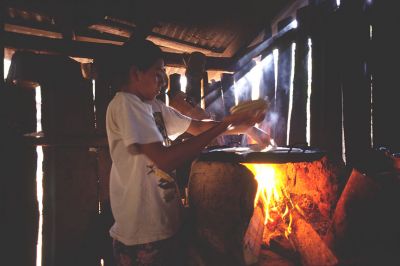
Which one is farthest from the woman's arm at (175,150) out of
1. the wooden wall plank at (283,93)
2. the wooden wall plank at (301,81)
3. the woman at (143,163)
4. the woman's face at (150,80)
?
the wooden wall plank at (283,93)

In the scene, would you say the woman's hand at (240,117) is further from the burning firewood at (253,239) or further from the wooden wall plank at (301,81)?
the wooden wall plank at (301,81)

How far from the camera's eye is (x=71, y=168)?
4.43 metres

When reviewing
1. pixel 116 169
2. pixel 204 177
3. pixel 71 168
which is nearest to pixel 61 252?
pixel 71 168

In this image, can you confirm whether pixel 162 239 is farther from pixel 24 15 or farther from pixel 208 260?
pixel 24 15

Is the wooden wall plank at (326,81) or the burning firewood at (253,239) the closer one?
the burning firewood at (253,239)

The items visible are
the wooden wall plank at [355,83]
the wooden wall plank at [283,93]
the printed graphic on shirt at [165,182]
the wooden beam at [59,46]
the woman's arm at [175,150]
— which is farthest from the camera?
the wooden wall plank at [283,93]

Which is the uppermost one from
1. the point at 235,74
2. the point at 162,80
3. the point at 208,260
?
the point at 235,74

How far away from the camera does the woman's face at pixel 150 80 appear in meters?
2.56

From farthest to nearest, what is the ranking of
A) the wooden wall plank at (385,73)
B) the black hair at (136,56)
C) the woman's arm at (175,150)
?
the wooden wall plank at (385,73) < the black hair at (136,56) < the woman's arm at (175,150)

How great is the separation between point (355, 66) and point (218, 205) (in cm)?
252

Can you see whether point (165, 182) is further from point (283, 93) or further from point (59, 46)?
point (59, 46)

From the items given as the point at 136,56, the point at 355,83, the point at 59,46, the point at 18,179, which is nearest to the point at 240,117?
the point at 136,56

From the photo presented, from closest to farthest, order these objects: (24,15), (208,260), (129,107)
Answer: (129,107) < (208,260) < (24,15)

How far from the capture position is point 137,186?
7.68 feet
